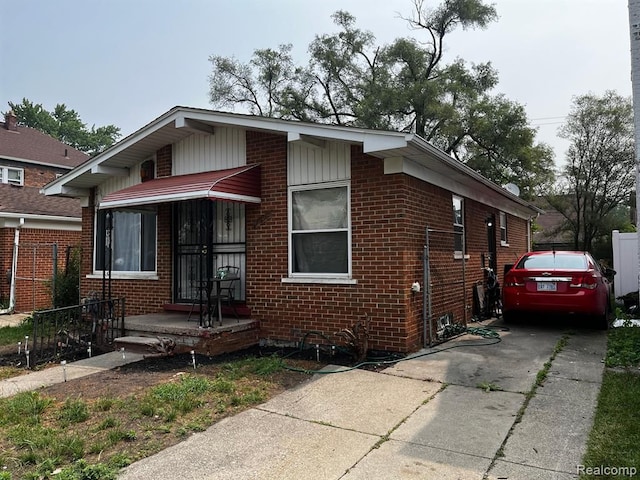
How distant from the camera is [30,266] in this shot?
44.3ft

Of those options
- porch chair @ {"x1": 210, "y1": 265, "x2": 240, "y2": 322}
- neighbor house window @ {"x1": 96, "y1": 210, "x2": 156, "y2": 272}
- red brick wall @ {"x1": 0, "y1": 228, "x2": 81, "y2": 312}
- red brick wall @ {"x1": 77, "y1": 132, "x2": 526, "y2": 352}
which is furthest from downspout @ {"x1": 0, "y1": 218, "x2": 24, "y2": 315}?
porch chair @ {"x1": 210, "y1": 265, "x2": 240, "y2": 322}

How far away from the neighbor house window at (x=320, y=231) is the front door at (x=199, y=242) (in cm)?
116

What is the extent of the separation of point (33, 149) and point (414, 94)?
64.5 ft

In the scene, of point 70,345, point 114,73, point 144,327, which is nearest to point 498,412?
point 144,327

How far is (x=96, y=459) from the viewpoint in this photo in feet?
11.3

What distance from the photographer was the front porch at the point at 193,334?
664 centimetres

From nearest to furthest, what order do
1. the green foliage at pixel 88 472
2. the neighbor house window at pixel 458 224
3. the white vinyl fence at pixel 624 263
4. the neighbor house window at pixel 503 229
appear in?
the green foliage at pixel 88 472 → the neighbor house window at pixel 458 224 → the white vinyl fence at pixel 624 263 → the neighbor house window at pixel 503 229

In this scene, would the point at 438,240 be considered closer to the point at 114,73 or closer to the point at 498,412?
the point at 498,412

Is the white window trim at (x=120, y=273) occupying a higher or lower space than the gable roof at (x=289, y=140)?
lower

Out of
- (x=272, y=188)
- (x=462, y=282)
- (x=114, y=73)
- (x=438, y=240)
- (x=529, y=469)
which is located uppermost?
(x=114, y=73)

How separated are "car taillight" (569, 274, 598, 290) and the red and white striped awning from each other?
5.55 m

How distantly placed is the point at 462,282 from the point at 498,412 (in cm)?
479

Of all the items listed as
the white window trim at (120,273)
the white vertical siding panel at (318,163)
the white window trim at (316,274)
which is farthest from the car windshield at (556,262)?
the white window trim at (120,273)

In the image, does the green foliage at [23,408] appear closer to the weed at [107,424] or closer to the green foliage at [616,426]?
the weed at [107,424]
